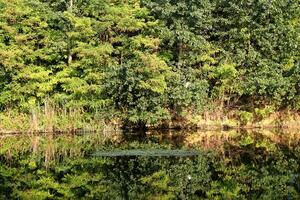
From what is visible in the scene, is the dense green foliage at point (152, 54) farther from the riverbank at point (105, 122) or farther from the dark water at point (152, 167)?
the dark water at point (152, 167)

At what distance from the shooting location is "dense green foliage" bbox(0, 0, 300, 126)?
84.0 ft

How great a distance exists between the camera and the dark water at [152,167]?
1146 centimetres

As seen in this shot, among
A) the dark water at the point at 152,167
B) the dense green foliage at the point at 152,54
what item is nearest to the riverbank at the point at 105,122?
the dense green foliage at the point at 152,54

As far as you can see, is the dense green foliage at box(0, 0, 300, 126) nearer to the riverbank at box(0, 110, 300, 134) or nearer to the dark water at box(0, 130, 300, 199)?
the riverbank at box(0, 110, 300, 134)

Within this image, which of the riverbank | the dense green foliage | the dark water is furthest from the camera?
the dense green foliage

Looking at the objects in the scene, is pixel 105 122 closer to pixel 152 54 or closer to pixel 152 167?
pixel 152 54

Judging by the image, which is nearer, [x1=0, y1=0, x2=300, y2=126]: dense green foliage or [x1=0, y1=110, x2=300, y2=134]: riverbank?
[x1=0, y1=110, x2=300, y2=134]: riverbank

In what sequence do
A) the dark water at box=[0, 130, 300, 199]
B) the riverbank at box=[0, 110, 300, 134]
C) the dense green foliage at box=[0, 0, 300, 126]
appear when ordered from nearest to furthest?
1. the dark water at box=[0, 130, 300, 199]
2. the riverbank at box=[0, 110, 300, 134]
3. the dense green foliage at box=[0, 0, 300, 126]

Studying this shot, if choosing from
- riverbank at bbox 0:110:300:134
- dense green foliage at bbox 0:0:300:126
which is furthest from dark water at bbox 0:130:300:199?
dense green foliage at bbox 0:0:300:126

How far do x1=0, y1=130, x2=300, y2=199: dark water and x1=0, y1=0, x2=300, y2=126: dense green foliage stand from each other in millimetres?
3041

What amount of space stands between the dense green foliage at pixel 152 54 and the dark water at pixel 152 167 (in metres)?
3.04

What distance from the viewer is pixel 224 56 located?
27469 mm

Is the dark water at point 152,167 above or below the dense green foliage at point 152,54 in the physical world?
below

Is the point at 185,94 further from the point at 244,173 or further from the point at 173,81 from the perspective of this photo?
the point at 244,173
